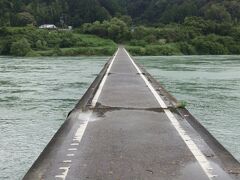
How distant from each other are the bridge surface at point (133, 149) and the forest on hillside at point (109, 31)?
75.3m

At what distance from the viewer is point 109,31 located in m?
122

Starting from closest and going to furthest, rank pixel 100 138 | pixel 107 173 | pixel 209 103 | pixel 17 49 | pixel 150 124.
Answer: pixel 107 173, pixel 100 138, pixel 150 124, pixel 209 103, pixel 17 49

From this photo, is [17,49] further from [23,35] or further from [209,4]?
[209,4]

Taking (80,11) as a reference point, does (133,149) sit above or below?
below

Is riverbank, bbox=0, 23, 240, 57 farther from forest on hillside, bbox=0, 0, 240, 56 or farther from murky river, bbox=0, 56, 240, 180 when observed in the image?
murky river, bbox=0, 56, 240, 180

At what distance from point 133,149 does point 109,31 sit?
116m

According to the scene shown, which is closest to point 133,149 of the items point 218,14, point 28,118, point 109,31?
point 28,118

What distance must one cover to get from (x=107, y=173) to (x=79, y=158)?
934 millimetres

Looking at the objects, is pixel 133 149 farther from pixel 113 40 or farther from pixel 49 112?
pixel 113 40

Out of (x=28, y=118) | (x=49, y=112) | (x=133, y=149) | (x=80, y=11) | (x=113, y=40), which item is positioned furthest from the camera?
(x=80, y=11)

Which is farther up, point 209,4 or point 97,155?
point 209,4

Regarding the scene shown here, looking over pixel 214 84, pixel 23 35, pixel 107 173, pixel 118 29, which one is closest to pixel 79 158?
pixel 107 173

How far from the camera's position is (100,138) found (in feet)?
27.2

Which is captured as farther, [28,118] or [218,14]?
[218,14]
